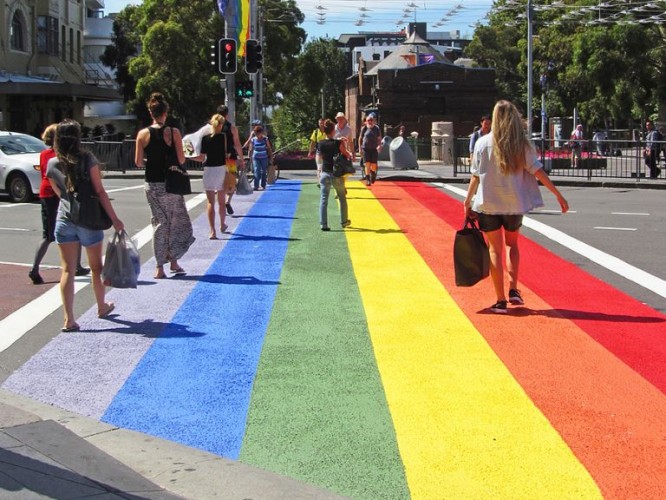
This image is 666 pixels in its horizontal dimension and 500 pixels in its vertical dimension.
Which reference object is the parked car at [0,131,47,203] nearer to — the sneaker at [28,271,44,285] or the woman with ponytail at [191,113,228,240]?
the woman with ponytail at [191,113,228,240]

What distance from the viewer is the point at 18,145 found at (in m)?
23.8

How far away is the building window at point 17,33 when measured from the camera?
4388 centimetres

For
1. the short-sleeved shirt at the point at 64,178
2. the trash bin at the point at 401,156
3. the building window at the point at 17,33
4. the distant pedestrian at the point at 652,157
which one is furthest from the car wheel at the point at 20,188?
the building window at the point at 17,33

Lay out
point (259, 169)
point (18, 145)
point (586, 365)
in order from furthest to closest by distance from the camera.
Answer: point (259, 169)
point (18, 145)
point (586, 365)

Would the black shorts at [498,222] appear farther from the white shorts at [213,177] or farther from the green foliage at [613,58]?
the green foliage at [613,58]

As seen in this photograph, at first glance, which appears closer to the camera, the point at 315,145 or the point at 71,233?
the point at 71,233

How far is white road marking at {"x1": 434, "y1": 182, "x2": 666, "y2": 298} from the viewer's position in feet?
35.6

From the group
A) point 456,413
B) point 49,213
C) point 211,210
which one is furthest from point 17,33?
point 456,413


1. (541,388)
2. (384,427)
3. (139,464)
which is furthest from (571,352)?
(139,464)

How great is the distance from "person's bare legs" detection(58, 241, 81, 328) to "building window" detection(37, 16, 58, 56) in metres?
40.8

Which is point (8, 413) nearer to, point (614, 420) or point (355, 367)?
point (355, 367)

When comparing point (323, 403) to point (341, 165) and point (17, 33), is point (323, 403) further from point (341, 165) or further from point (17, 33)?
point (17, 33)

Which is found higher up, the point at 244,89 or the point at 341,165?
the point at 244,89

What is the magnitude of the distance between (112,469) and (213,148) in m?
9.27
